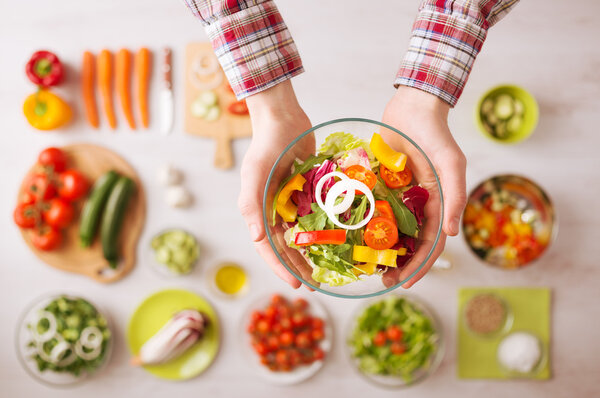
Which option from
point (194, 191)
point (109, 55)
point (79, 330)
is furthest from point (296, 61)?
point (79, 330)

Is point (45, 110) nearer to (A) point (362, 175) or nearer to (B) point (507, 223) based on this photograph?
(A) point (362, 175)

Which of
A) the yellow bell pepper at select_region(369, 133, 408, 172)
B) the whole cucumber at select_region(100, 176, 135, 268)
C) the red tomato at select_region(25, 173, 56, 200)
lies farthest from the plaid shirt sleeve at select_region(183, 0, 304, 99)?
the red tomato at select_region(25, 173, 56, 200)

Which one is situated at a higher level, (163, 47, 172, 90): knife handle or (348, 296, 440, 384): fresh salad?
(163, 47, 172, 90): knife handle

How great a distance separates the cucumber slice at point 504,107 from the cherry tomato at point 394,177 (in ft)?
3.92

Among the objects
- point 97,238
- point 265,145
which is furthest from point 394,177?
point 97,238

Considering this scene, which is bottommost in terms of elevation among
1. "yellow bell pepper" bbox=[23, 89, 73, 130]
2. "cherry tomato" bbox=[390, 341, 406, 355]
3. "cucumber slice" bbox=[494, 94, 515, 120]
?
"cherry tomato" bbox=[390, 341, 406, 355]

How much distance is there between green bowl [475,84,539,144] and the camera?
87.0 inches

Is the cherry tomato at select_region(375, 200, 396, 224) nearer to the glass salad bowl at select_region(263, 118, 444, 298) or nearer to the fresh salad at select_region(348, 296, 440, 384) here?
the glass salad bowl at select_region(263, 118, 444, 298)

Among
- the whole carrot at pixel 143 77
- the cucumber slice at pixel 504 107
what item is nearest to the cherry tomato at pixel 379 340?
the cucumber slice at pixel 504 107

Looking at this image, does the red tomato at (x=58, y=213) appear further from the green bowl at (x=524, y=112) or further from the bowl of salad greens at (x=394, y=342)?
the green bowl at (x=524, y=112)

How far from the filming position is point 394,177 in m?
1.26

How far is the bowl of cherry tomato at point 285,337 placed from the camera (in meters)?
2.33

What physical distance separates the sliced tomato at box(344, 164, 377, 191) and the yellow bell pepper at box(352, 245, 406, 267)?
14 centimetres

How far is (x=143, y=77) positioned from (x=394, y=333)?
1.67 metres
